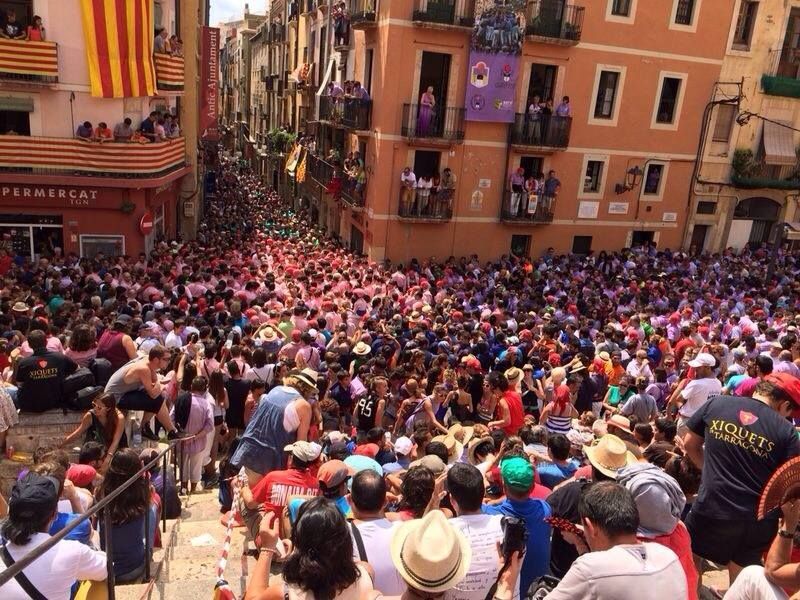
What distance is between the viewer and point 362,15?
20531mm

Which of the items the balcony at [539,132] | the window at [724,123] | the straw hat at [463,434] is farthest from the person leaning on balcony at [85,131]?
the window at [724,123]

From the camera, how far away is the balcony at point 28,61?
1562 centimetres

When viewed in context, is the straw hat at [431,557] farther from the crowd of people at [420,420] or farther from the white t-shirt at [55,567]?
the white t-shirt at [55,567]

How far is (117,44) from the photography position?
17062mm

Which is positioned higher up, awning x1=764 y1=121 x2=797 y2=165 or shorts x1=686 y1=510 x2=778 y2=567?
awning x1=764 y1=121 x2=797 y2=165

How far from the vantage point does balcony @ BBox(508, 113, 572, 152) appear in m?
21.0

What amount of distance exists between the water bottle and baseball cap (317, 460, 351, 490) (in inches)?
163

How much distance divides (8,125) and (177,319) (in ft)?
36.0

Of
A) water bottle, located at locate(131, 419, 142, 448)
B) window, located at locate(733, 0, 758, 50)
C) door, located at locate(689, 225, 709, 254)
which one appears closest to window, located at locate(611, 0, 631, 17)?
window, located at locate(733, 0, 758, 50)

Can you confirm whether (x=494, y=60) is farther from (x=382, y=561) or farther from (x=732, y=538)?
(x=382, y=561)

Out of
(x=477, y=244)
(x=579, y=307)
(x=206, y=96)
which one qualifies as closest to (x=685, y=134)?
(x=477, y=244)

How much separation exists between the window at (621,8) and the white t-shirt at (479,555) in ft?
70.8

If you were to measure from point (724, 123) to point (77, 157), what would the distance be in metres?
21.9

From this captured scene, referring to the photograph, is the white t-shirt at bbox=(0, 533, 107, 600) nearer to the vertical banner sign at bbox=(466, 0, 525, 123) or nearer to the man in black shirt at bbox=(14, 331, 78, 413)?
the man in black shirt at bbox=(14, 331, 78, 413)
